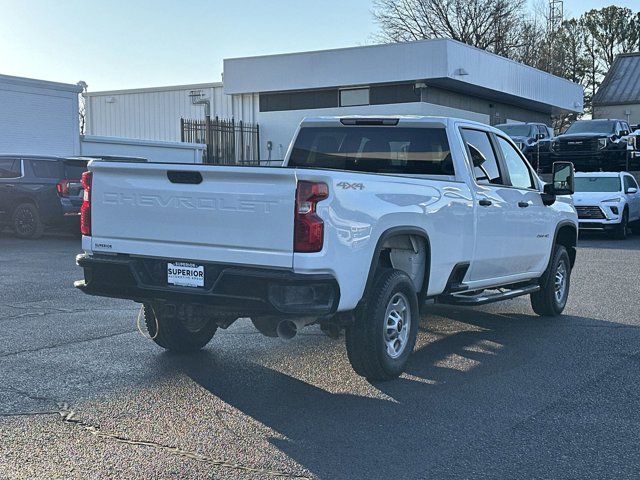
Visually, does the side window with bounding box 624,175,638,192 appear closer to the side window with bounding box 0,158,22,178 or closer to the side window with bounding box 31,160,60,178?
the side window with bounding box 31,160,60,178

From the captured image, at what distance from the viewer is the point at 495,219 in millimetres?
7758

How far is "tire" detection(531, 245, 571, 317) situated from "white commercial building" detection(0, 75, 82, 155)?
18.3 metres

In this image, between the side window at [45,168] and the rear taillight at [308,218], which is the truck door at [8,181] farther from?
the rear taillight at [308,218]

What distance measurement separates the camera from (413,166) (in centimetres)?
758

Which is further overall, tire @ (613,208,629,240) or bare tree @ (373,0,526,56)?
Result: bare tree @ (373,0,526,56)

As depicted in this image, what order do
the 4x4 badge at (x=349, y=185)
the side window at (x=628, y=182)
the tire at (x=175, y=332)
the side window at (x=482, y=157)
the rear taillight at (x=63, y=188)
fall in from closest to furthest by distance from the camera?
the 4x4 badge at (x=349, y=185)
the tire at (x=175, y=332)
the side window at (x=482, y=157)
the rear taillight at (x=63, y=188)
the side window at (x=628, y=182)

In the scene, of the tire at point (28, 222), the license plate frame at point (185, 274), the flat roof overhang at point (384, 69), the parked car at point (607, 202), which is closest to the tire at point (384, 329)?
the license plate frame at point (185, 274)

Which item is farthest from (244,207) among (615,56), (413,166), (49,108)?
(615,56)

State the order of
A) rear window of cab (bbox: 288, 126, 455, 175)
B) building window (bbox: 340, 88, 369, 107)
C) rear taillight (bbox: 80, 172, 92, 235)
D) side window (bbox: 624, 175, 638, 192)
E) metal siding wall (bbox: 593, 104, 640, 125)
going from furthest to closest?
metal siding wall (bbox: 593, 104, 640, 125), building window (bbox: 340, 88, 369, 107), side window (bbox: 624, 175, 638, 192), rear window of cab (bbox: 288, 126, 455, 175), rear taillight (bbox: 80, 172, 92, 235)

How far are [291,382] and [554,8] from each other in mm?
60276

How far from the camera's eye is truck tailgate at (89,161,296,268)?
5.41 m

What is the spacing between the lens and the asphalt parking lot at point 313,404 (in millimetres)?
4582

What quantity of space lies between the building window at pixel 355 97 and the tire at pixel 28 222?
17461 millimetres

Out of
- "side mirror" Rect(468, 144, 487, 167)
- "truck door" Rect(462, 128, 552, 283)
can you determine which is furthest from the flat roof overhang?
"side mirror" Rect(468, 144, 487, 167)
